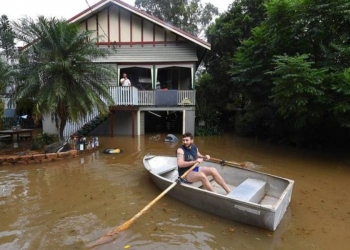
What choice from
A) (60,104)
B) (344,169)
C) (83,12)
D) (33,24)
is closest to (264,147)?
(344,169)

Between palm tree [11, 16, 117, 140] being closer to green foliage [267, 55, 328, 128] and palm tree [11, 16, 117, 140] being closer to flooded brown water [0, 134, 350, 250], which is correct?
flooded brown water [0, 134, 350, 250]

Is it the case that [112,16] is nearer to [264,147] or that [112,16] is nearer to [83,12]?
[83,12]

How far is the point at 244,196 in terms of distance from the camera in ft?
16.1

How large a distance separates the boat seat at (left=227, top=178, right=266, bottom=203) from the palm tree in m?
6.67

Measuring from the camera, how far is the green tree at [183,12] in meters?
28.3

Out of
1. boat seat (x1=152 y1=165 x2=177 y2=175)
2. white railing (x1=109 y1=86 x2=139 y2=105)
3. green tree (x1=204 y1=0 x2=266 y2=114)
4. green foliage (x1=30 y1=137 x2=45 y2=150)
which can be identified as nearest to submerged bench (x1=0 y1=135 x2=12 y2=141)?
green foliage (x1=30 y1=137 x2=45 y2=150)

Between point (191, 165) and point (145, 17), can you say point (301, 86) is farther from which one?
point (145, 17)

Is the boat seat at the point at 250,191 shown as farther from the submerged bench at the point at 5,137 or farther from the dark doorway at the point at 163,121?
the dark doorway at the point at 163,121

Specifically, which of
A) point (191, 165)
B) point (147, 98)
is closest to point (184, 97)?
point (147, 98)

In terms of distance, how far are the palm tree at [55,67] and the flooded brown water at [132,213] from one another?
2.23m

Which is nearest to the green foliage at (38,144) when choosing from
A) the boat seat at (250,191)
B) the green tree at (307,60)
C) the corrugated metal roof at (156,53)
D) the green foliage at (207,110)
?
the corrugated metal roof at (156,53)

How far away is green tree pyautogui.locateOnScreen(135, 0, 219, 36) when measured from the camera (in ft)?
92.8

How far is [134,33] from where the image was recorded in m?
15.7

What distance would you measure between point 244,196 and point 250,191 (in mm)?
314
